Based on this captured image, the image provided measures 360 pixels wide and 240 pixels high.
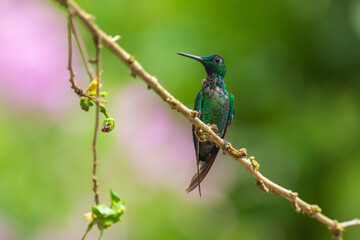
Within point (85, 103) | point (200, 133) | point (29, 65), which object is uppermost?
point (29, 65)

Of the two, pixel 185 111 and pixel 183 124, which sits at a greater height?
pixel 183 124

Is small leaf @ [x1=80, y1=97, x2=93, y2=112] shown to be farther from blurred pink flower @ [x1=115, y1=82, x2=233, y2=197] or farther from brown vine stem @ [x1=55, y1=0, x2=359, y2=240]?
blurred pink flower @ [x1=115, y1=82, x2=233, y2=197]

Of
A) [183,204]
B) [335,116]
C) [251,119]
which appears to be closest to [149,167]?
[183,204]

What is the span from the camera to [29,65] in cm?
259

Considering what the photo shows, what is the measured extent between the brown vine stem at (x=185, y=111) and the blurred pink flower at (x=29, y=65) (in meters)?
1.72

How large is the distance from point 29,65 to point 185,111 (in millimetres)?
1913

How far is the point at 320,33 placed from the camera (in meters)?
2.78

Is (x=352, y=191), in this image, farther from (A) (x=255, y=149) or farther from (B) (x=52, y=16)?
(B) (x=52, y=16)

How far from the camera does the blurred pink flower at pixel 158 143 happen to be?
105 inches

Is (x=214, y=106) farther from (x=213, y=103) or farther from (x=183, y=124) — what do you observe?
(x=183, y=124)

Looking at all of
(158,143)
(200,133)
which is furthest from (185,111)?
(158,143)

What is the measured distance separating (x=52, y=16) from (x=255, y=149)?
4.60 feet

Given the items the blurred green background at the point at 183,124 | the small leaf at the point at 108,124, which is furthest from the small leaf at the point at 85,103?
the blurred green background at the point at 183,124

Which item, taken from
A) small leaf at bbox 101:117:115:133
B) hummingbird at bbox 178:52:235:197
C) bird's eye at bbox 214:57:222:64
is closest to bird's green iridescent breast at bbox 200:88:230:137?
hummingbird at bbox 178:52:235:197
